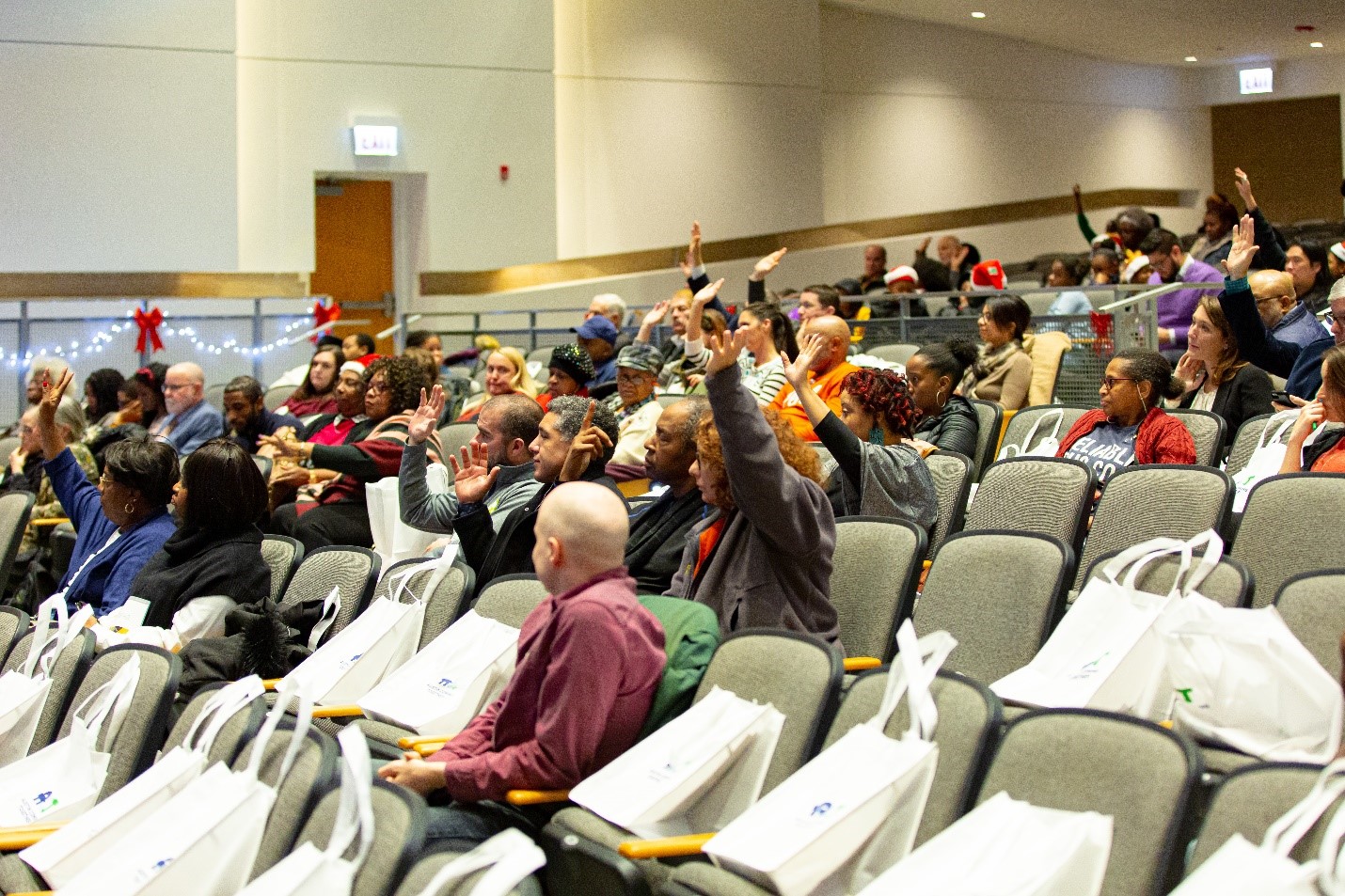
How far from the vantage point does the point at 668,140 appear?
42.1ft

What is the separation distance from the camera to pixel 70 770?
3.02 m

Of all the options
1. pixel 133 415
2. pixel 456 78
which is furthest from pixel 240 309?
pixel 133 415

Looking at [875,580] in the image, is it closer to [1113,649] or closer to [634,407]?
[1113,649]

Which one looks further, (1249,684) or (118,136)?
(118,136)

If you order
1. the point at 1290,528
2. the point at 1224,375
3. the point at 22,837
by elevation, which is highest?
the point at 1224,375

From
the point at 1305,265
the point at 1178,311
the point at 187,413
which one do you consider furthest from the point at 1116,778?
the point at 187,413

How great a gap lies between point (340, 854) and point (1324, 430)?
2834 millimetres

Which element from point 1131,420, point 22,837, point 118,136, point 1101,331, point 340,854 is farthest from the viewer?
point 118,136

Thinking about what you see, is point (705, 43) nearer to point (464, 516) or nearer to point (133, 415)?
point (133, 415)

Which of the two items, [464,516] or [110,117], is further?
[110,117]

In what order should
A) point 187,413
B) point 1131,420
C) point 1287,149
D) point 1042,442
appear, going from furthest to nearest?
1. point 1287,149
2. point 187,413
3. point 1042,442
4. point 1131,420

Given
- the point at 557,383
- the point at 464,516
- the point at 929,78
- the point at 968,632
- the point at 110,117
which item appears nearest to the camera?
the point at 968,632

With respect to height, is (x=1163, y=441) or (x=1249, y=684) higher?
(x=1163, y=441)

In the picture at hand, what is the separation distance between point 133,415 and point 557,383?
3.06 m
